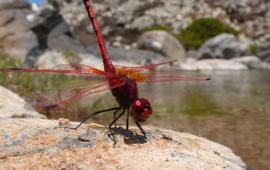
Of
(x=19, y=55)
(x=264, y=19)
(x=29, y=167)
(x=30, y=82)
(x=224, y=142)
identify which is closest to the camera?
(x=29, y=167)

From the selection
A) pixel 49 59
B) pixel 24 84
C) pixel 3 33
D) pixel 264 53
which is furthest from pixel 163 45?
pixel 24 84

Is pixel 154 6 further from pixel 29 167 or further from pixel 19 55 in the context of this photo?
pixel 29 167

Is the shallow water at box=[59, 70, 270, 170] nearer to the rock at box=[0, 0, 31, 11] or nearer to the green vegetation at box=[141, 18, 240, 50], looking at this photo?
the rock at box=[0, 0, 31, 11]

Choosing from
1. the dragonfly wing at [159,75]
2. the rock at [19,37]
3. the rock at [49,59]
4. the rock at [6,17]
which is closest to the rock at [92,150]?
the dragonfly wing at [159,75]

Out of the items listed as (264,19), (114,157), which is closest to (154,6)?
(264,19)

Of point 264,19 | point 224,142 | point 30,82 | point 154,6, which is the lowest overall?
point 224,142

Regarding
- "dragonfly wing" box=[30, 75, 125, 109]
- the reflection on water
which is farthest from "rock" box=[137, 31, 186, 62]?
"dragonfly wing" box=[30, 75, 125, 109]

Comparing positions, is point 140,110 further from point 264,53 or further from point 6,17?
point 264,53
